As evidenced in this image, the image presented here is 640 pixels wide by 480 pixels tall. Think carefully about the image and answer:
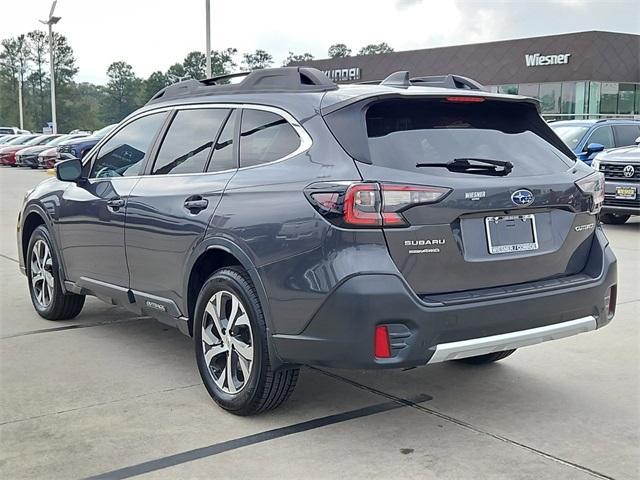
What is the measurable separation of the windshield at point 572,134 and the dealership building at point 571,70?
26.4 metres

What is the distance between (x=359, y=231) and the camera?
3635 millimetres

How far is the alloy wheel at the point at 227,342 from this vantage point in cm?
422

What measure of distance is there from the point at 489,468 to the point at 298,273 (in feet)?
4.13

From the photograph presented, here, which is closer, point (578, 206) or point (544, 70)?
point (578, 206)

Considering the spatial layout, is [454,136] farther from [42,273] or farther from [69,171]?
[42,273]

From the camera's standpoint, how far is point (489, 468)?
365 cm

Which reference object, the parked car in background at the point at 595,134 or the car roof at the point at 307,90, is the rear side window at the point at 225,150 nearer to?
the car roof at the point at 307,90

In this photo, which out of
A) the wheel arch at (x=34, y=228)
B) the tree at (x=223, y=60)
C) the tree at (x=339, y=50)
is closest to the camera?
the wheel arch at (x=34, y=228)

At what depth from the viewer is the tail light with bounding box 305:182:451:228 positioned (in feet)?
12.0

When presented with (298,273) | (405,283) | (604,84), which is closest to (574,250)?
(405,283)

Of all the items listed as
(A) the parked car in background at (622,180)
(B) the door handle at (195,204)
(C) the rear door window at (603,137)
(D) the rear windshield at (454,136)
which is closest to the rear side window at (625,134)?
(C) the rear door window at (603,137)

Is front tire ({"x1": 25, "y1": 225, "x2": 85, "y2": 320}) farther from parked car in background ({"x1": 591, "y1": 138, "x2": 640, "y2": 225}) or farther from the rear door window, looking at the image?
the rear door window

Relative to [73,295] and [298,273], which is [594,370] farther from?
[73,295]

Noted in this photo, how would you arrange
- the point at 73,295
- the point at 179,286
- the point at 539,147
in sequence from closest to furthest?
1. the point at 539,147
2. the point at 179,286
3. the point at 73,295
